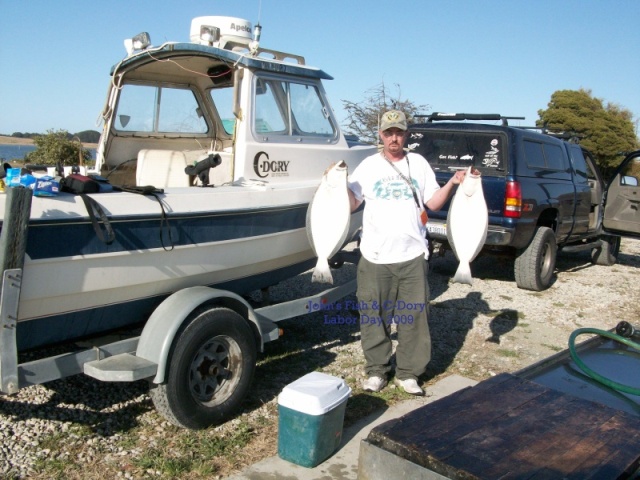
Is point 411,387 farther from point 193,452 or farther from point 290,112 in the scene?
point 290,112

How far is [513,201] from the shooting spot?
7477 millimetres

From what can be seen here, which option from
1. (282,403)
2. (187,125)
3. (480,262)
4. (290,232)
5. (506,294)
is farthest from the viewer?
(480,262)

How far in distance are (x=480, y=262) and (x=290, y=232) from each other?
618 cm

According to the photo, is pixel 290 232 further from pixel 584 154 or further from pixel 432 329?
pixel 584 154

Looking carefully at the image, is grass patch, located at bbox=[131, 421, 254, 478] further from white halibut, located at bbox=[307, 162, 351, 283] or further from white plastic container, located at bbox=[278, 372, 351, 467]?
white halibut, located at bbox=[307, 162, 351, 283]

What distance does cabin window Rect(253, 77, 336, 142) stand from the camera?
5.00 metres

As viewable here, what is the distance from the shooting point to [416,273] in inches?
175

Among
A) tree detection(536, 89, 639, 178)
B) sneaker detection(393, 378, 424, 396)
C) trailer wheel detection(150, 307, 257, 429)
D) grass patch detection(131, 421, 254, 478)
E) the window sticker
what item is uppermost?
tree detection(536, 89, 639, 178)

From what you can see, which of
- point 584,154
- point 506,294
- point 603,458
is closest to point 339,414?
point 603,458

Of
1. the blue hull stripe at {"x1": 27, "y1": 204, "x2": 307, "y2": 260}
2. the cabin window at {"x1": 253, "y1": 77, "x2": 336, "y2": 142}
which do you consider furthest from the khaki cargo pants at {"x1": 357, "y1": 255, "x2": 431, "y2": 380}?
the cabin window at {"x1": 253, "y1": 77, "x2": 336, "y2": 142}

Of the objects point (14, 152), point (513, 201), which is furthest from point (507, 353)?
point (14, 152)

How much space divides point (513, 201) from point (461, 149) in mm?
1052

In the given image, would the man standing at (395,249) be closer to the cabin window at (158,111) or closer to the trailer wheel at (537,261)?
the cabin window at (158,111)

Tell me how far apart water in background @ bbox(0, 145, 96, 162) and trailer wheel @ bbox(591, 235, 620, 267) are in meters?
8.74
